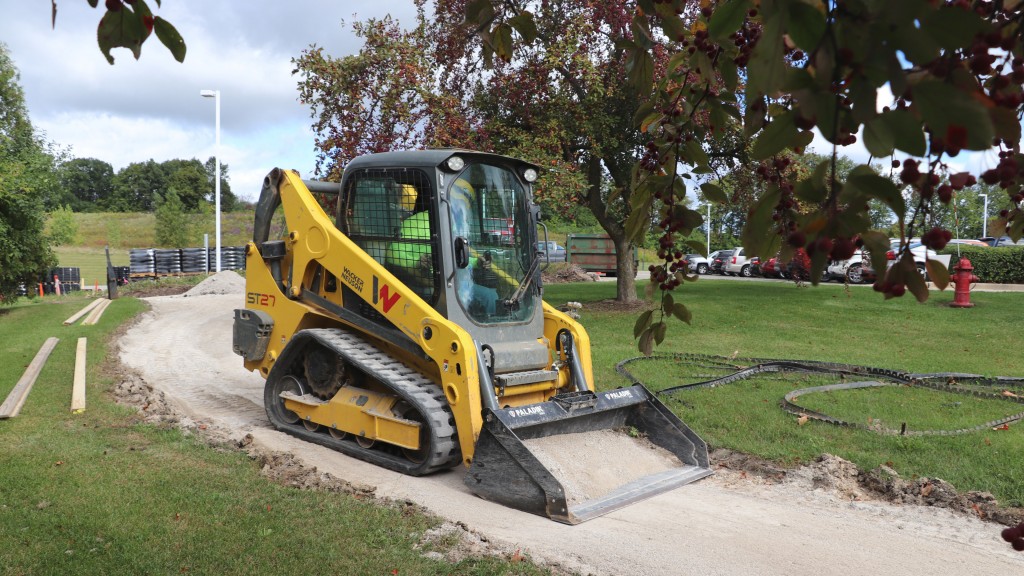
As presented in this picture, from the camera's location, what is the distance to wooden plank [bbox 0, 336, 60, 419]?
8969mm

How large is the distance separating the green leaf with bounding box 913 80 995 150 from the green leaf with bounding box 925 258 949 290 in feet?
1.18

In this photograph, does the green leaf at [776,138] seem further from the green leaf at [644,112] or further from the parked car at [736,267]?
the parked car at [736,267]

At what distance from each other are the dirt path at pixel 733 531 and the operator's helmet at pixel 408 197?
2.51m

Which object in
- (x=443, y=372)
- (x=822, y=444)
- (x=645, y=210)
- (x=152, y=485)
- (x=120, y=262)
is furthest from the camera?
(x=120, y=262)

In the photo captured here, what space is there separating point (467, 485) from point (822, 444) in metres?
3.56

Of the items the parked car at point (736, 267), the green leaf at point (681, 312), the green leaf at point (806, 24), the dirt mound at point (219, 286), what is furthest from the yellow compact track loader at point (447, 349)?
the parked car at point (736, 267)

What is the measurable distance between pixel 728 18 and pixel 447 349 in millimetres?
5333

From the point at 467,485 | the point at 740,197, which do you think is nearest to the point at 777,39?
the point at 467,485

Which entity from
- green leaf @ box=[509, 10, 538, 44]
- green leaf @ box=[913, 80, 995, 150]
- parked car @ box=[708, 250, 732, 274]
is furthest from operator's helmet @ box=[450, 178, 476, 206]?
parked car @ box=[708, 250, 732, 274]

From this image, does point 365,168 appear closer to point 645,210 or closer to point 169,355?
point 645,210

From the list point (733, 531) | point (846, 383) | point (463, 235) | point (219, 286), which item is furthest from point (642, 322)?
point (219, 286)

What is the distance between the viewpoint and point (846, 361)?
12930 mm

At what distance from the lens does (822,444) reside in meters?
7.58

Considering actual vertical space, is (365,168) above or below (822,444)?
above
